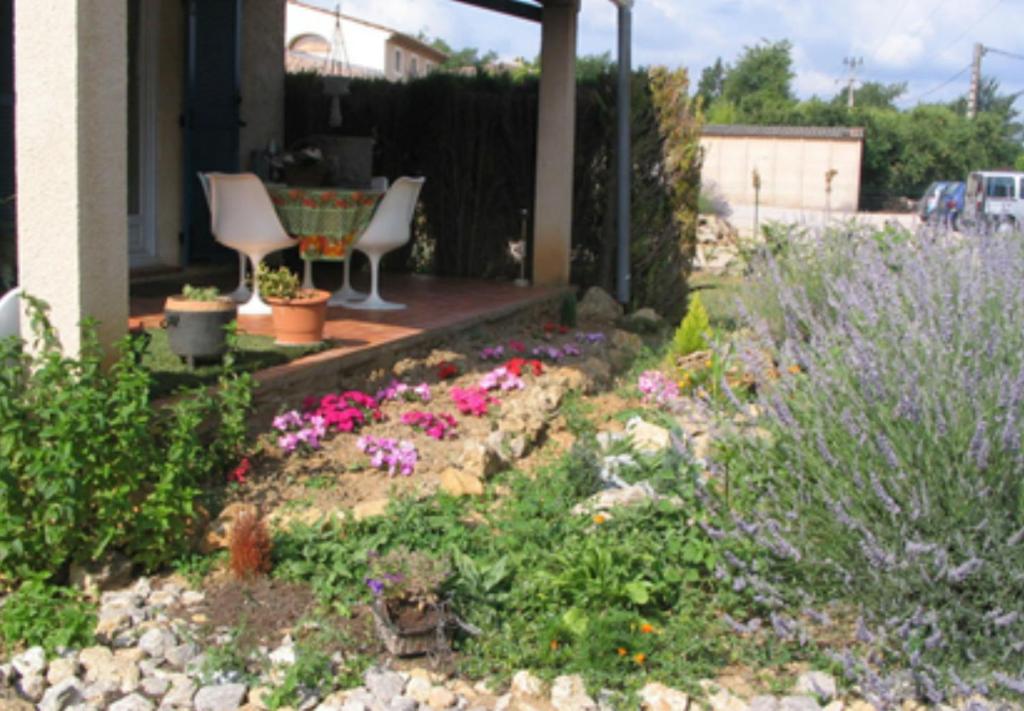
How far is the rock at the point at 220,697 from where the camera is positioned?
353 cm

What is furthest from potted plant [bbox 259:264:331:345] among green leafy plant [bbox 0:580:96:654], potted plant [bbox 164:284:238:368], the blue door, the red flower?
the blue door

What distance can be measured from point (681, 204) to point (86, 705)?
27.0 ft

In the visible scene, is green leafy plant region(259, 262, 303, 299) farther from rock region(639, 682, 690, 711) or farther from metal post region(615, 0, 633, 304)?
metal post region(615, 0, 633, 304)

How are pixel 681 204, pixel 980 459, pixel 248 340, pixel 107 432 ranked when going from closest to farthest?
pixel 980 459
pixel 107 432
pixel 248 340
pixel 681 204

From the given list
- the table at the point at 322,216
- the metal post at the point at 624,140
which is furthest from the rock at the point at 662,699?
the metal post at the point at 624,140

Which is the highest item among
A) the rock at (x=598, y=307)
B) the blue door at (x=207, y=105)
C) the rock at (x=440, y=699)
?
the blue door at (x=207, y=105)

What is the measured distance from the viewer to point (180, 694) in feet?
11.7

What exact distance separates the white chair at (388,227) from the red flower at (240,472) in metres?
3.16

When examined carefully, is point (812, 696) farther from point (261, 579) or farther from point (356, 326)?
point (356, 326)

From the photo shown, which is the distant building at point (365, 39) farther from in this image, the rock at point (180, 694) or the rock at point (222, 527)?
the rock at point (180, 694)

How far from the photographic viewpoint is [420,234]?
11.4 meters

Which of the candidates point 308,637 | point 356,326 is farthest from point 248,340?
point 308,637

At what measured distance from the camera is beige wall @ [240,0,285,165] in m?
10.2

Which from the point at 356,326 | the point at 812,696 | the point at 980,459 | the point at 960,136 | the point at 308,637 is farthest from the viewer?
the point at 960,136
